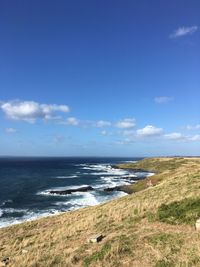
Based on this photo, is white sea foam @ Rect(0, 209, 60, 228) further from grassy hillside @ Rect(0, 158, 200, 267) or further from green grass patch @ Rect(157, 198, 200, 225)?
green grass patch @ Rect(157, 198, 200, 225)

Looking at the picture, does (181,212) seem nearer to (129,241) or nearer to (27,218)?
(129,241)

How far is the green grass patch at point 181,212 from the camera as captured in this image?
1889 cm

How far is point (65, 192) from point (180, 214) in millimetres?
54478

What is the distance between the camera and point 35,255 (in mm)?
17094

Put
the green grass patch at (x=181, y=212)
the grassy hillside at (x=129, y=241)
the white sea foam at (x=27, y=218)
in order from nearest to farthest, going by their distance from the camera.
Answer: the grassy hillside at (x=129, y=241) < the green grass patch at (x=181, y=212) < the white sea foam at (x=27, y=218)

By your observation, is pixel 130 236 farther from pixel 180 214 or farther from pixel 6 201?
pixel 6 201

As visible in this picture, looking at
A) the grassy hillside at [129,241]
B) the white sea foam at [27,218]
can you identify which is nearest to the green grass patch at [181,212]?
the grassy hillside at [129,241]

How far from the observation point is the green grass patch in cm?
1889

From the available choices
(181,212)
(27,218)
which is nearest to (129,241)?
(181,212)

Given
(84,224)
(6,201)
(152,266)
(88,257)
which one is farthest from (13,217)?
(152,266)

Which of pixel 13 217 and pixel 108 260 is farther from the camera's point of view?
pixel 13 217

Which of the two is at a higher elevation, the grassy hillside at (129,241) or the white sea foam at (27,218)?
the grassy hillside at (129,241)

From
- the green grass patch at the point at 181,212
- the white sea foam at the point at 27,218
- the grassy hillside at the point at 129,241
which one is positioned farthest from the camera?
the white sea foam at the point at 27,218

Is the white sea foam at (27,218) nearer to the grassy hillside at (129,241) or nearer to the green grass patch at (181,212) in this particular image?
the grassy hillside at (129,241)
